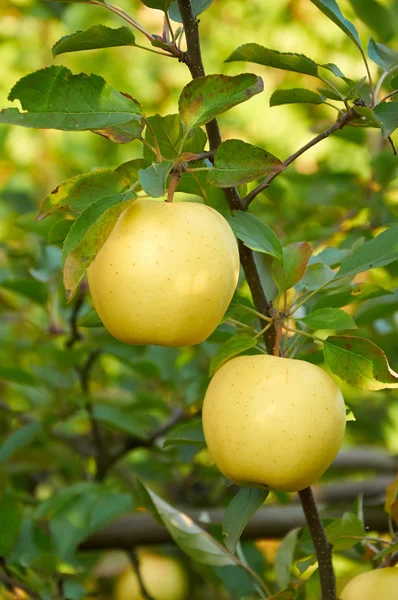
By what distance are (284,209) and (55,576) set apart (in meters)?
0.78

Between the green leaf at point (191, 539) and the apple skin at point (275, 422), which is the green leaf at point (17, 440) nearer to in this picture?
the green leaf at point (191, 539)

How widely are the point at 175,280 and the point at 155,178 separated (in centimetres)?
8

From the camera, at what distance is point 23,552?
120cm

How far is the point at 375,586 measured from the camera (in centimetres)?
74

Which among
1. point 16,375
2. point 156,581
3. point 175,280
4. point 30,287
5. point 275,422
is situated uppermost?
point 175,280

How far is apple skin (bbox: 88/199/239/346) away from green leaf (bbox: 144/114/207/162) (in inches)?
3.1

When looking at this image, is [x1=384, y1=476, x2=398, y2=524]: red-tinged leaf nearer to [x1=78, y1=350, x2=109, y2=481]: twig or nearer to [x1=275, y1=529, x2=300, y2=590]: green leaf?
[x1=275, y1=529, x2=300, y2=590]: green leaf

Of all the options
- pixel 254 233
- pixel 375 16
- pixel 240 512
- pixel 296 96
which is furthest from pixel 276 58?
pixel 375 16

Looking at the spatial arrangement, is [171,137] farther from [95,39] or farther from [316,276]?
[316,276]

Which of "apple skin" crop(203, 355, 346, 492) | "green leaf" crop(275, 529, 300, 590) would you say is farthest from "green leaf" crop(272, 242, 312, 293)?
"green leaf" crop(275, 529, 300, 590)

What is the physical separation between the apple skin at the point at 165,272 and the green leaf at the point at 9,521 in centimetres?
57

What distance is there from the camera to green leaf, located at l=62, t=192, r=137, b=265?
608 mm

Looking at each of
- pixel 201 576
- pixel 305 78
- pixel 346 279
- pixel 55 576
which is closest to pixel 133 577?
pixel 201 576

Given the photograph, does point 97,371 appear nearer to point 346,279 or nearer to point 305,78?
point 346,279
